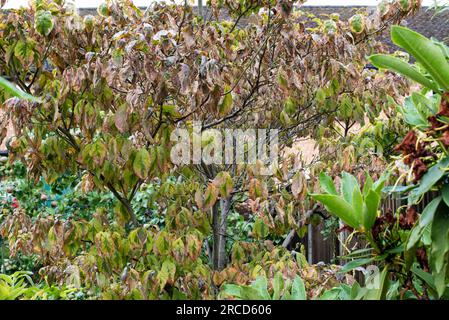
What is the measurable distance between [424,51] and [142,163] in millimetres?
1994

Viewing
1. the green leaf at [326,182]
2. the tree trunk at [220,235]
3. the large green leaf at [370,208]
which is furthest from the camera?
the tree trunk at [220,235]

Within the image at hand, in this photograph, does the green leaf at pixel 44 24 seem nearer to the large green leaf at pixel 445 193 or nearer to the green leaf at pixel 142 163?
the green leaf at pixel 142 163

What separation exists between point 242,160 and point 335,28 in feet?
3.24

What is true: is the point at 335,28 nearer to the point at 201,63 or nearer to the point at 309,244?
the point at 201,63

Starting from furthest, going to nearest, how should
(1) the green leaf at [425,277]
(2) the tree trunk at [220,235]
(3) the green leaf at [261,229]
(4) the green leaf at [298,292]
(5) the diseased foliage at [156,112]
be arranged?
(2) the tree trunk at [220,235] < (3) the green leaf at [261,229] < (5) the diseased foliage at [156,112] < (4) the green leaf at [298,292] < (1) the green leaf at [425,277]

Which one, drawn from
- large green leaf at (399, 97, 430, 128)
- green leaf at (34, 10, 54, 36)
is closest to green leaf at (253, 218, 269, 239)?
green leaf at (34, 10, 54, 36)

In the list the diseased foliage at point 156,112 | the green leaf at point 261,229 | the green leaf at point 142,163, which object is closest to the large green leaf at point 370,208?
the diseased foliage at point 156,112

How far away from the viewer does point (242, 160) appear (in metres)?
4.23

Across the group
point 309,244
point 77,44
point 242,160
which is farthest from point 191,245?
point 309,244

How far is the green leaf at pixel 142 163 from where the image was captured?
344 cm

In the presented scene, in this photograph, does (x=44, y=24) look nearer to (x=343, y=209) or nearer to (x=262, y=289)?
(x=262, y=289)

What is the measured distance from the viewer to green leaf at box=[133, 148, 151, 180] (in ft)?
11.3

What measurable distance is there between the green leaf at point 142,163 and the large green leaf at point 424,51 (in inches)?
76.1

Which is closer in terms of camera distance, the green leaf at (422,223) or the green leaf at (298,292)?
the green leaf at (422,223)
